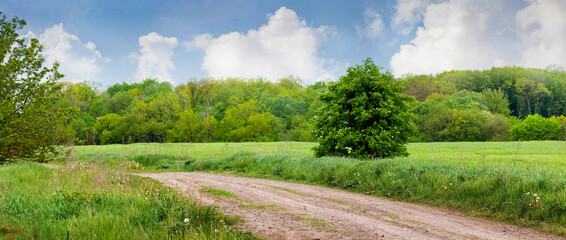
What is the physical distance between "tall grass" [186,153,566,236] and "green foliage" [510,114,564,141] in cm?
6887

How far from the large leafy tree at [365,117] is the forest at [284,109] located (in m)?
55.1

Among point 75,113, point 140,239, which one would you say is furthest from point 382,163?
point 75,113

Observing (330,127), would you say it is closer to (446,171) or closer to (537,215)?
(446,171)

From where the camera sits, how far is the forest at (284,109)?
7369 centimetres

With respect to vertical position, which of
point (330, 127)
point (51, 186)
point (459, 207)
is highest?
point (330, 127)

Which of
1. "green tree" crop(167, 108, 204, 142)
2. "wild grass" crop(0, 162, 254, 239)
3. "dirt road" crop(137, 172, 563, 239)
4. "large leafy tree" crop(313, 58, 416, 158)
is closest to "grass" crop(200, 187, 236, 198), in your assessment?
"dirt road" crop(137, 172, 563, 239)

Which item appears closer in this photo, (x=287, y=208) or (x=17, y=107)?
(x=287, y=208)

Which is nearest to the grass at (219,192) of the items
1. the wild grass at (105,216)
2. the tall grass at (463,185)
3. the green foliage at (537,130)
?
the wild grass at (105,216)

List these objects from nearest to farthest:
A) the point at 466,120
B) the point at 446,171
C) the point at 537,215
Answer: the point at 537,215 → the point at 446,171 → the point at 466,120

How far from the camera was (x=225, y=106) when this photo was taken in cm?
9744

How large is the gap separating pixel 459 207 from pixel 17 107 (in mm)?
18653

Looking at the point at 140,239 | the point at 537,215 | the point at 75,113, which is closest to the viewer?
the point at 140,239

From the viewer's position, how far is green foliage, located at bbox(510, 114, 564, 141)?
70.8 metres

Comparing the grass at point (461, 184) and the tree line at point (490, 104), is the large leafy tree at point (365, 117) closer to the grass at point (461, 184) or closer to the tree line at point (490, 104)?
the grass at point (461, 184)
